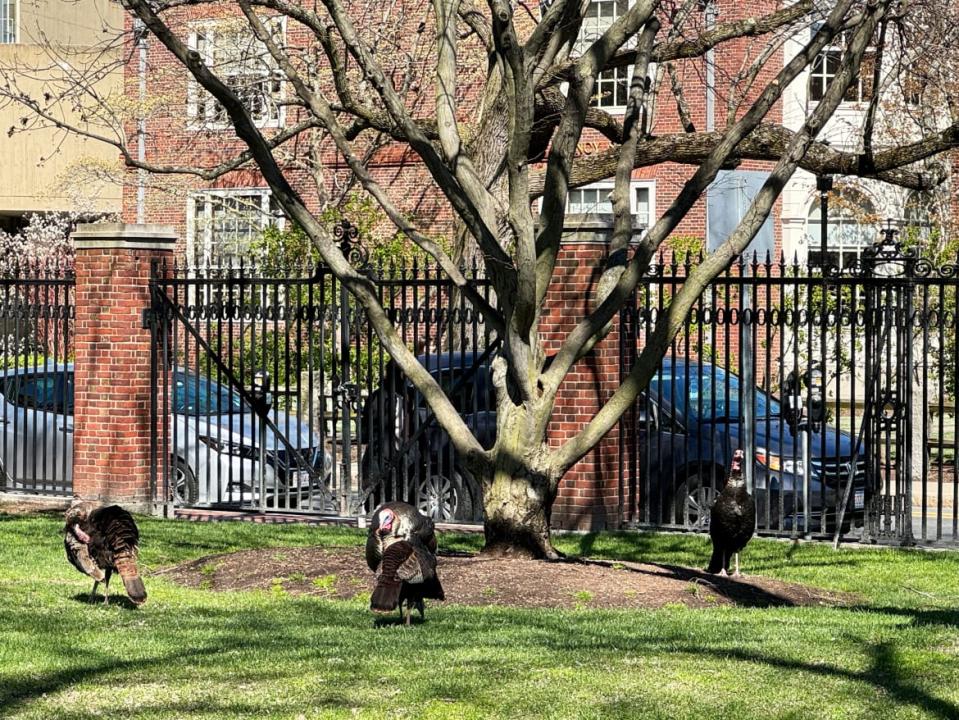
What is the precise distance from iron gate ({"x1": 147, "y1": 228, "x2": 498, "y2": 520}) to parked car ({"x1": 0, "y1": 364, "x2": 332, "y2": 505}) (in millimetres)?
23

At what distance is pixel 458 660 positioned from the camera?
729cm

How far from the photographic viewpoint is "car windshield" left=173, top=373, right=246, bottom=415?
15.0 meters

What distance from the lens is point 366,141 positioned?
27.4 metres

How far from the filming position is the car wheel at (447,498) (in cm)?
1471

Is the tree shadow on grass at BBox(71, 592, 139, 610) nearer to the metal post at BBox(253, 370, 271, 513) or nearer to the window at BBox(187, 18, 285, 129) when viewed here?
the metal post at BBox(253, 370, 271, 513)

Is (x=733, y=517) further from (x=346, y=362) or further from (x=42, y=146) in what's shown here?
(x=42, y=146)

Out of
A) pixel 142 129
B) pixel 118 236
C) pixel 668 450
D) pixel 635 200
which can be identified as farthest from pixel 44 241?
pixel 668 450

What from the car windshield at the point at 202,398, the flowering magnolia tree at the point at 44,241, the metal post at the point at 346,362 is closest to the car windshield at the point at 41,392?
the car windshield at the point at 202,398

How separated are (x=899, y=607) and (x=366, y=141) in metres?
18.5

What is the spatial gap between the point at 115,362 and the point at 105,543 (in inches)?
274

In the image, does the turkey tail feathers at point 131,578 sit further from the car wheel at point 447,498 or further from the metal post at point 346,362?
the car wheel at point 447,498

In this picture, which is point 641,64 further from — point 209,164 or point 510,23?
point 209,164

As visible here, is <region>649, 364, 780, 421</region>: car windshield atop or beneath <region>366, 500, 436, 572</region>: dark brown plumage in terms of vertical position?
atop

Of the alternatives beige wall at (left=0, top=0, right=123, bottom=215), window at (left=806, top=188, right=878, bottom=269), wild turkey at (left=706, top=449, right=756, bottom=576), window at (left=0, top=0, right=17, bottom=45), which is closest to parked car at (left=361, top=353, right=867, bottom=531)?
wild turkey at (left=706, top=449, right=756, bottom=576)
